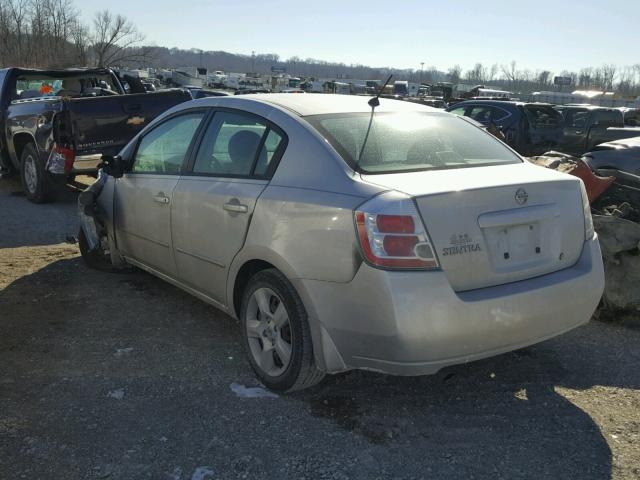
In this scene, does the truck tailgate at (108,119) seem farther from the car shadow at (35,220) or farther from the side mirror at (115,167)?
the side mirror at (115,167)

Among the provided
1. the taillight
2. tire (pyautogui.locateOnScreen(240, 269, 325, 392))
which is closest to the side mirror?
tire (pyautogui.locateOnScreen(240, 269, 325, 392))

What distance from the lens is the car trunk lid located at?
2.77 m

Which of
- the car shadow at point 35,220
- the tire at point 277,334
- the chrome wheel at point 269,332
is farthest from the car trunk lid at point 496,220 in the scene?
the car shadow at point 35,220

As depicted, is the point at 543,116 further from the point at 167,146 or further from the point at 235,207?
the point at 235,207

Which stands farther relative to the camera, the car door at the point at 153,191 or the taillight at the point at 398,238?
the car door at the point at 153,191

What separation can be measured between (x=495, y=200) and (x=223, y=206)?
1607mm

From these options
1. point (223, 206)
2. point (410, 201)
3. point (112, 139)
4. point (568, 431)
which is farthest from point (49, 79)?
point (568, 431)

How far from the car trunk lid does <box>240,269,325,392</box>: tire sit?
0.79 metres

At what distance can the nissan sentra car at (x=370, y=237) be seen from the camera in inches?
107

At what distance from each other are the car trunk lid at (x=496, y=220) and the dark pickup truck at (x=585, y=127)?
443 inches

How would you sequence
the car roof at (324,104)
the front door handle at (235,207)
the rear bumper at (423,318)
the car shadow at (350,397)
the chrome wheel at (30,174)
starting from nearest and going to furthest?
the rear bumper at (423,318) → the car shadow at (350,397) → the front door handle at (235,207) → the car roof at (324,104) → the chrome wheel at (30,174)

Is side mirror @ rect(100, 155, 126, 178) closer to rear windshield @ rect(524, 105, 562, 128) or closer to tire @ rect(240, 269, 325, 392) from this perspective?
tire @ rect(240, 269, 325, 392)

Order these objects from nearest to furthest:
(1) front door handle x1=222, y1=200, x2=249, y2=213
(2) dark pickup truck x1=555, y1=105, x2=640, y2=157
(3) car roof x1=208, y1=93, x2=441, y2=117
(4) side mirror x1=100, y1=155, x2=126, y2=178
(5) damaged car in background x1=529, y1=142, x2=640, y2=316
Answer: (1) front door handle x1=222, y1=200, x2=249, y2=213 < (3) car roof x1=208, y1=93, x2=441, y2=117 < (5) damaged car in background x1=529, y1=142, x2=640, y2=316 < (4) side mirror x1=100, y1=155, x2=126, y2=178 < (2) dark pickup truck x1=555, y1=105, x2=640, y2=157

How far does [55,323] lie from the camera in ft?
14.3
